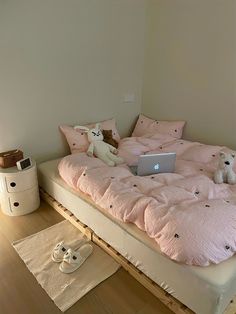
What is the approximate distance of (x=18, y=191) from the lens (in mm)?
2088

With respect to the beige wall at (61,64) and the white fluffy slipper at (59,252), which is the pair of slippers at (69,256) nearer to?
the white fluffy slipper at (59,252)

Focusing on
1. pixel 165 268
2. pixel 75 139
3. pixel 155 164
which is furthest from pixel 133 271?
pixel 75 139

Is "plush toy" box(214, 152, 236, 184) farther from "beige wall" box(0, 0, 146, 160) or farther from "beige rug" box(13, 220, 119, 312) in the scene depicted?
"beige wall" box(0, 0, 146, 160)

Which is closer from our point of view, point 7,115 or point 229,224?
point 229,224

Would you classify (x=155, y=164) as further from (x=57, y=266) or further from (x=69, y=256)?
(x=57, y=266)

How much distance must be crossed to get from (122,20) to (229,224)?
96.7 inches

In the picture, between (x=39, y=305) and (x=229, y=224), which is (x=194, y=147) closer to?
(x=229, y=224)

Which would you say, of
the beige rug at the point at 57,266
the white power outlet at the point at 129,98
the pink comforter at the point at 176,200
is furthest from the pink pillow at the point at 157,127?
the beige rug at the point at 57,266

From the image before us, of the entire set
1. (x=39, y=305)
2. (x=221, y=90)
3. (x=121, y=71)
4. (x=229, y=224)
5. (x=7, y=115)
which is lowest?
(x=39, y=305)

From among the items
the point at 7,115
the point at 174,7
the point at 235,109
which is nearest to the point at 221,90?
the point at 235,109

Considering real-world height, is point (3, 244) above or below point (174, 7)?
below

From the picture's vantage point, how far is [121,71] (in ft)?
9.52

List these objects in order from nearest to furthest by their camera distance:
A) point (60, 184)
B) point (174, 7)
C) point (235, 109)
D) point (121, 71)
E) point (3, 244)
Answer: point (3, 244) → point (60, 184) → point (235, 109) → point (174, 7) → point (121, 71)

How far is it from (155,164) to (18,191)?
1223 millimetres
